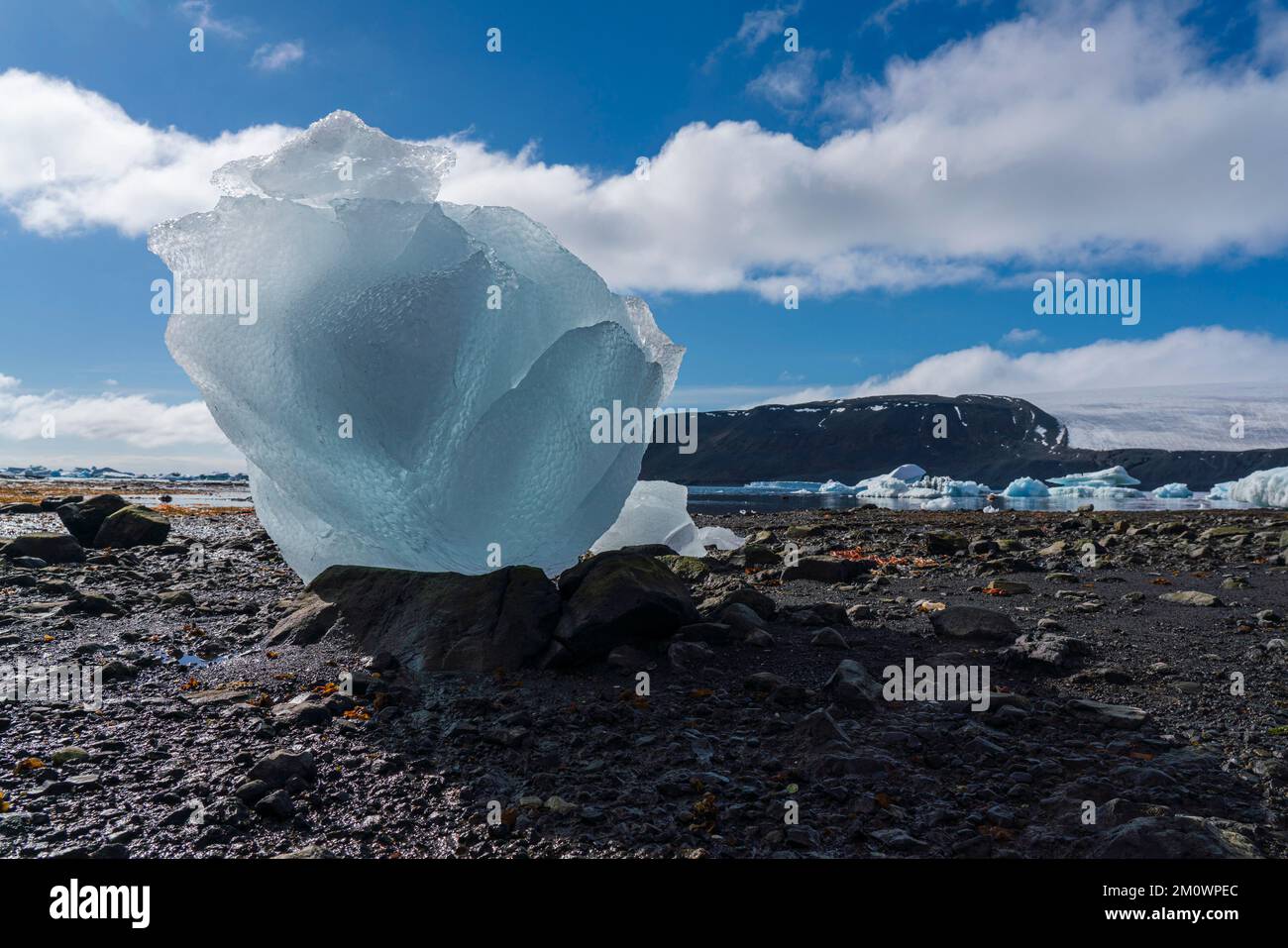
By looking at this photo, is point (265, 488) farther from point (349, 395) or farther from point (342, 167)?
point (342, 167)

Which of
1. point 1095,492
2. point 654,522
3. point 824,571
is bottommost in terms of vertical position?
point 1095,492

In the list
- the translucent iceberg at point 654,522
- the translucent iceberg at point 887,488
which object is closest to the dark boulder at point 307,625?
the translucent iceberg at point 654,522

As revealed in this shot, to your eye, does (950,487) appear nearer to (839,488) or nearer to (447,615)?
(839,488)

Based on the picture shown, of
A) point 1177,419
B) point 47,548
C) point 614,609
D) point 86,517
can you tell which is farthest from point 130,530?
point 1177,419

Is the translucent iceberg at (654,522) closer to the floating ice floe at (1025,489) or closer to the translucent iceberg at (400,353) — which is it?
the translucent iceberg at (400,353)

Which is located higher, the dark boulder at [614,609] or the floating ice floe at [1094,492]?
the dark boulder at [614,609]

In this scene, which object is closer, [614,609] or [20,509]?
[614,609]

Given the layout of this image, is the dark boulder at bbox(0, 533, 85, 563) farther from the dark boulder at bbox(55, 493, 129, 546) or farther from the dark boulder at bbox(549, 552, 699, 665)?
the dark boulder at bbox(549, 552, 699, 665)
